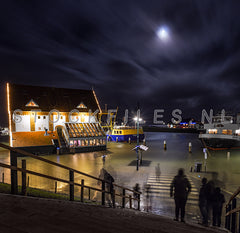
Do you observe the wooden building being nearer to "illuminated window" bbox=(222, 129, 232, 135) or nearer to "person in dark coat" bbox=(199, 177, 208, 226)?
"person in dark coat" bbox=(199, 177, 208, 226)

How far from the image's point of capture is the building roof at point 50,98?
2930 cm

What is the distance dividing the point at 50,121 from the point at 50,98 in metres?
5.20

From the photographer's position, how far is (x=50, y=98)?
3247cm

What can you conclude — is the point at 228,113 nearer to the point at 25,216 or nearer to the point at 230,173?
the point at 230,173

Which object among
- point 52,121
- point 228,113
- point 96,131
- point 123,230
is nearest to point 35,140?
point 52,121

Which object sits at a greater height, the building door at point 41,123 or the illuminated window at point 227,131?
the building door at point 41,123

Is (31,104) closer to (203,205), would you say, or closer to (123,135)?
(123,135)

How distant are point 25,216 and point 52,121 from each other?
97.3ft

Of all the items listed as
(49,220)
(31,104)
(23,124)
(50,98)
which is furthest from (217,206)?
(50,98)

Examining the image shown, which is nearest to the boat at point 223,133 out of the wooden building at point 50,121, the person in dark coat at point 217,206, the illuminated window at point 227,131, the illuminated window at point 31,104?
the illuminated window at point 227,131

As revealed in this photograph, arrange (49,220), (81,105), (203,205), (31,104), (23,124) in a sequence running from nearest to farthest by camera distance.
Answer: (49,220) < (203,205) < (23,124) < (31,104) < (81,105)

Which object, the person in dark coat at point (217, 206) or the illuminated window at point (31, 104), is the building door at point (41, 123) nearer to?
the illuminated window at point (31, 104)

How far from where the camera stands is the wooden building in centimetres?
2733

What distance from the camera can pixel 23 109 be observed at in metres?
28.5
